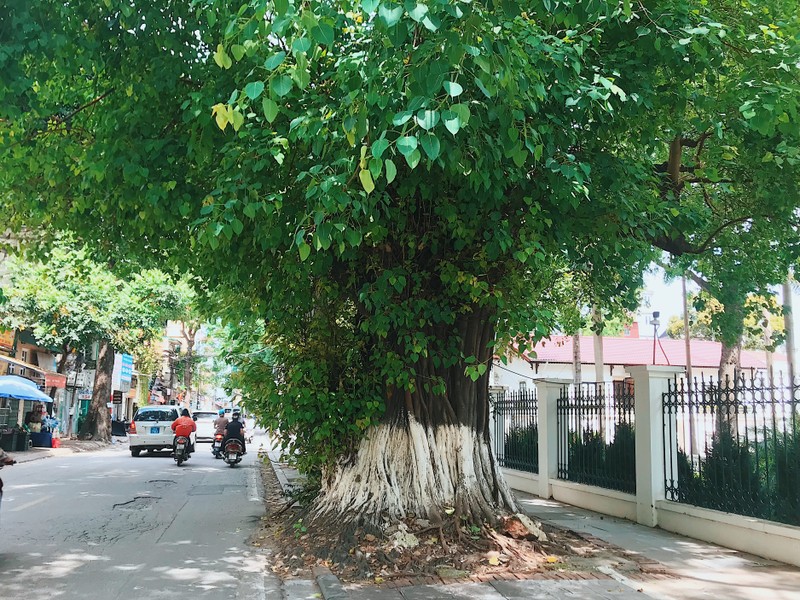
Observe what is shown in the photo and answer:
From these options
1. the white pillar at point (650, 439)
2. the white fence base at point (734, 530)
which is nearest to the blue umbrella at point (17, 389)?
the white pillar at point (650, 439)

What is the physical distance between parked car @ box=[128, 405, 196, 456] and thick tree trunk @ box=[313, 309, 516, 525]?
1695 cm

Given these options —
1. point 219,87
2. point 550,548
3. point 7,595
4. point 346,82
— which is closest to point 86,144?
point 219,87

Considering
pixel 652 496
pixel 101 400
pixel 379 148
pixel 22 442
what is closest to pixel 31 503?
pixel 652 496

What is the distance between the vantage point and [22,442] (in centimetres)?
2377

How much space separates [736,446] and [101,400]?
28.5m

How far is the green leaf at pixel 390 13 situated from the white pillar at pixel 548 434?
32.3 feet

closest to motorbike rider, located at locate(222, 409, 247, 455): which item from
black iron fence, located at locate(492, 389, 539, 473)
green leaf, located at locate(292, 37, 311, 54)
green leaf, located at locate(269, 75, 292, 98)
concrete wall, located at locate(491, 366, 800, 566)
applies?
black iron fence, located at locate(492, 389, 539, 473)

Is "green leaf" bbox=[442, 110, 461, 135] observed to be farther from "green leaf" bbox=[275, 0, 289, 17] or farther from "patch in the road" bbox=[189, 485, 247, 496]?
"patch in the road" bbox=[189, 485, 247, 496]

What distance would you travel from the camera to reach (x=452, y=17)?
4020mm

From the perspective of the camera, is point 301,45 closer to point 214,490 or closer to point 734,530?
point 734,530

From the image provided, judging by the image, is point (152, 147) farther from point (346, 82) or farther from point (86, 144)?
point (346, 82)

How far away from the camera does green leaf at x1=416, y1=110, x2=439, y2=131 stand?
3742mm

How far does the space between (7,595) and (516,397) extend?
1016cm

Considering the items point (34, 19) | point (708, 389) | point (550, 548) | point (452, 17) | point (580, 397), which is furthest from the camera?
point (580, 397)
